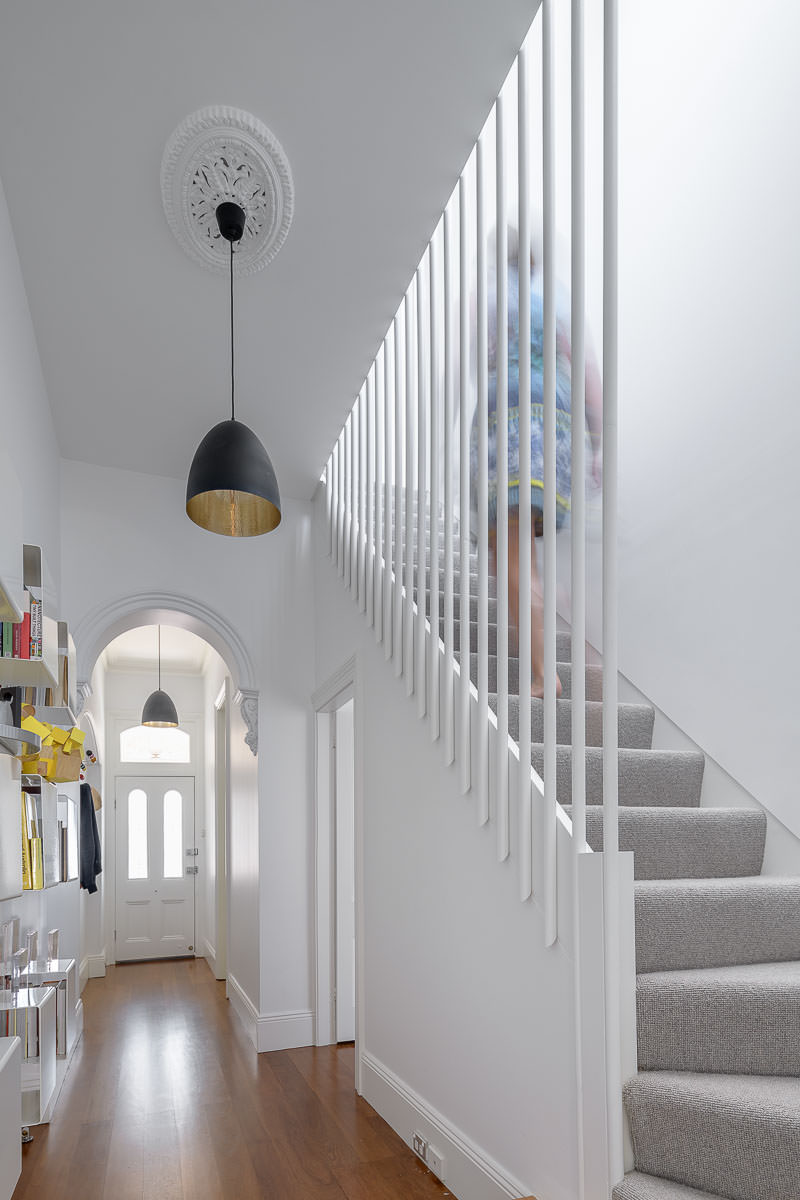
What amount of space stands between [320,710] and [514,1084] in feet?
9.50

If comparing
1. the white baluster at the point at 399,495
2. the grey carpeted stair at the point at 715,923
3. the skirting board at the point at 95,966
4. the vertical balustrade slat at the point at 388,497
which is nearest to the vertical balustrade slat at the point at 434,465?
the white baluster at the point at 399,495

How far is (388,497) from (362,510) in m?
0.49

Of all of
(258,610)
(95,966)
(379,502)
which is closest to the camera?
(379,502)

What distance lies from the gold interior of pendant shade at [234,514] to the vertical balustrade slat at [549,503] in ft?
3.93

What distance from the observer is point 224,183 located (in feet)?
9.00

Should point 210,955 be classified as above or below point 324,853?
below

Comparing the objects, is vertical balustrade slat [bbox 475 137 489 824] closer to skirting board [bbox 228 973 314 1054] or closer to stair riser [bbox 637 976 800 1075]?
stair riser [bbox 637 976 800 1075]

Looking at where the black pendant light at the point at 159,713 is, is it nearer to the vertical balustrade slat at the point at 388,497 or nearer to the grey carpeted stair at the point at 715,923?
the vertical balustrade slat at the point at 388,497

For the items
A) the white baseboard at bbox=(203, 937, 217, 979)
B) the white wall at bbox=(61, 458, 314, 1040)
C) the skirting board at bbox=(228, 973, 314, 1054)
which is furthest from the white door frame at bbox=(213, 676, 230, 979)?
the skirting board at bbox=(228, 973, 314, 1054)

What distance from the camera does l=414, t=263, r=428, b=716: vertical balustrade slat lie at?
3.28m

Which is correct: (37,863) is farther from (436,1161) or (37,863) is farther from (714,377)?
(714,377)

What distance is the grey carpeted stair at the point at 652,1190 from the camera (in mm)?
1727

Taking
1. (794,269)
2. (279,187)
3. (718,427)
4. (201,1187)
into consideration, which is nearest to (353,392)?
(279,187)

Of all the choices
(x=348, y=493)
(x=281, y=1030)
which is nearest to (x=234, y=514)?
(x=348, y=493)
